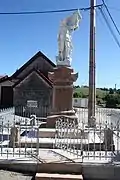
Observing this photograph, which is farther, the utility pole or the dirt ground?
the utility pole

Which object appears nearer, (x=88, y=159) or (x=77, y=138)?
(x=88, y=159)

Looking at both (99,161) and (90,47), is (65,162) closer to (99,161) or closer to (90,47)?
(99,161)

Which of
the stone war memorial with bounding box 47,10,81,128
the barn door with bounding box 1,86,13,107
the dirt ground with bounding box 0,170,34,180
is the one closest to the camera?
the dirt ground with bounding box 0,170,34,180

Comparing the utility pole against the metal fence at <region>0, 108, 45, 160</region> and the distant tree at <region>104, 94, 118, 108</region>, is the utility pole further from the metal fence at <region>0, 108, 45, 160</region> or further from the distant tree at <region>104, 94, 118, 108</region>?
the distant tree at <region>104, 94, 118, 108</region>

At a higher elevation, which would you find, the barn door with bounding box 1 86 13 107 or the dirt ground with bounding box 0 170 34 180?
the barn door with bounding box 1 86 13 107

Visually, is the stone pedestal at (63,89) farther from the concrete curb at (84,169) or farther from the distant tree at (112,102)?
the distant tree at (112,102)

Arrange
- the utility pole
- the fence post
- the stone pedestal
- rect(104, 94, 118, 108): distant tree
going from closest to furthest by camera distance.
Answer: the fence post < the stone pedestal < the utility pole < rect(104, 94, 118, 108): distant tree

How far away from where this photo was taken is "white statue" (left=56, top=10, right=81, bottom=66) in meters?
14.2

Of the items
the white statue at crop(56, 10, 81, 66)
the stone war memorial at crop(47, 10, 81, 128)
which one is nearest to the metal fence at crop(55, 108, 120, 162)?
the stone war memorial at crop(47, 10, 81, 128)

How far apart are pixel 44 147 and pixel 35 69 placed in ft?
77.3

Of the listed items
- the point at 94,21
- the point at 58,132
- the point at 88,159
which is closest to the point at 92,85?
the point at 94,21

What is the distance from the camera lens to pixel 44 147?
991 centimetres

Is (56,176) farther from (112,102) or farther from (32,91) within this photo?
(112,102)

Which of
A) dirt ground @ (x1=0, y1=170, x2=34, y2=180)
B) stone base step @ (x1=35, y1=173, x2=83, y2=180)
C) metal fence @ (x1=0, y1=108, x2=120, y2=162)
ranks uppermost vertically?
metal fence @ (x1=0, y1=108, x2=120, y2=162)
